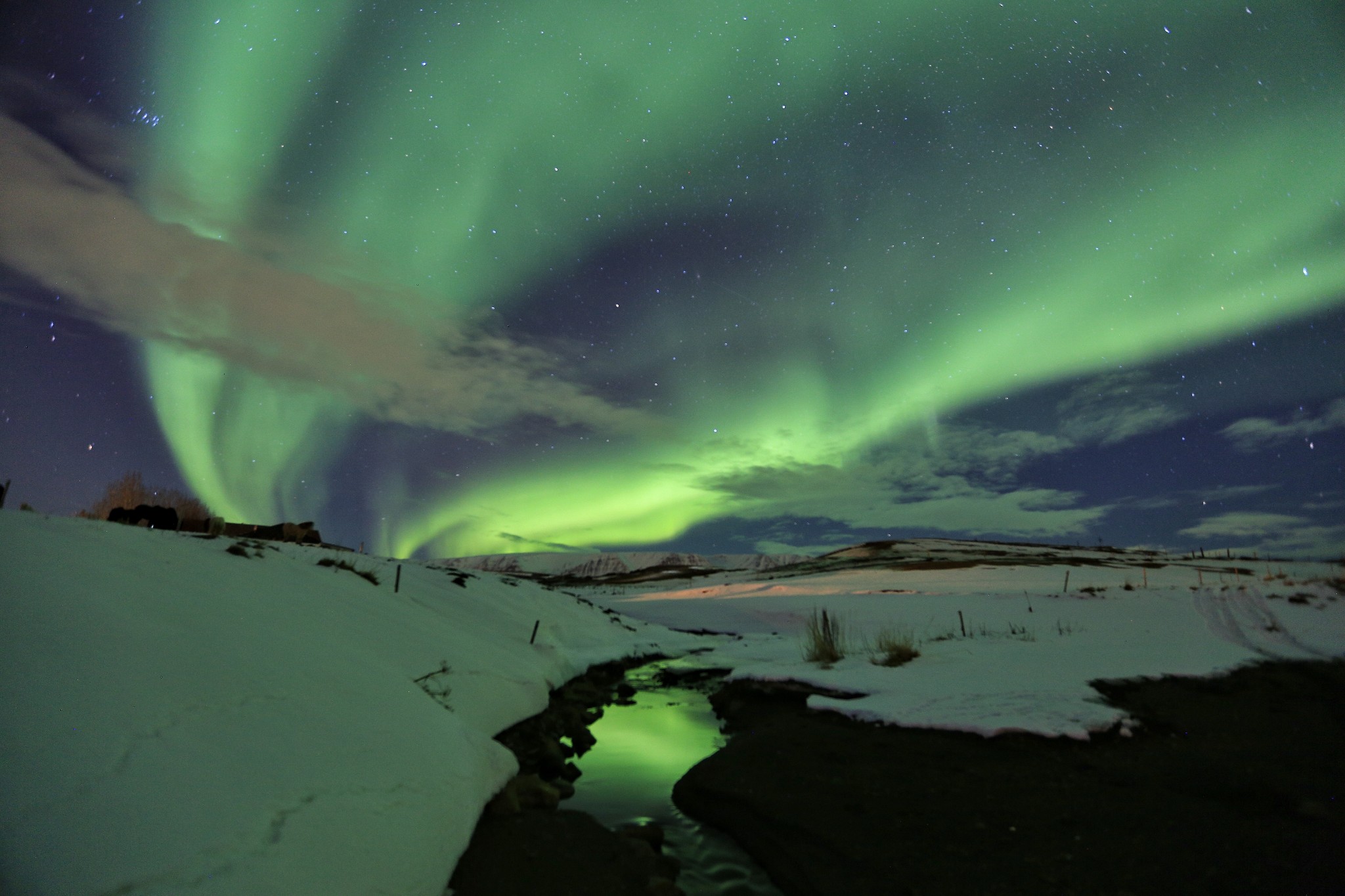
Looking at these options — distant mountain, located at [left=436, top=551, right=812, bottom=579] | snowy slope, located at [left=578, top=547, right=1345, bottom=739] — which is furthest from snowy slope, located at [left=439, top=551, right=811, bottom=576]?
snowy slope, located at [left=578, top=547, right=1345, bottom=739]

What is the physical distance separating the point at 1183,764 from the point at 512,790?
5.55 meters

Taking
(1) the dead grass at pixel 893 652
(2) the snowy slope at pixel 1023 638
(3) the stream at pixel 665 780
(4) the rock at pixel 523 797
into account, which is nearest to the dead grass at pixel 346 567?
(3) the stream at pixel 665 780

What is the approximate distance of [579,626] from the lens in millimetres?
15555

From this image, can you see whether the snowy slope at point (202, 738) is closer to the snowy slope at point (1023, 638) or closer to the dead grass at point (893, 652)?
the snowy slope at point (1023, 638)

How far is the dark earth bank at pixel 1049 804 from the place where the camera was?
10.9 ft

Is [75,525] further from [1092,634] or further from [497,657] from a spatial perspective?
[1092,634]

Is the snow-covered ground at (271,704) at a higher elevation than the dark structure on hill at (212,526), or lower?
lower

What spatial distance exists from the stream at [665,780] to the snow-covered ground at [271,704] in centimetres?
112

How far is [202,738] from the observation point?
2.68 metres

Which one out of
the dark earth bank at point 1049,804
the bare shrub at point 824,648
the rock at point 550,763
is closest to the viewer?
the dark earth bank at point 1049,804

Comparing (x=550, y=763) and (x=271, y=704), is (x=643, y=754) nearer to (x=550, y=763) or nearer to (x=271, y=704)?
(x=550, y=763)

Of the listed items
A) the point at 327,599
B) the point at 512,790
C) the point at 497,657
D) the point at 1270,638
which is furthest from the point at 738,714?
the point at 1270,638

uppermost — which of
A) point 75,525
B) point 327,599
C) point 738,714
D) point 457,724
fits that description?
point 75,525

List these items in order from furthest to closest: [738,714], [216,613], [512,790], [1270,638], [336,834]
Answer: [1270,638], [738,714], [512,790], [216,613], [336,834]
